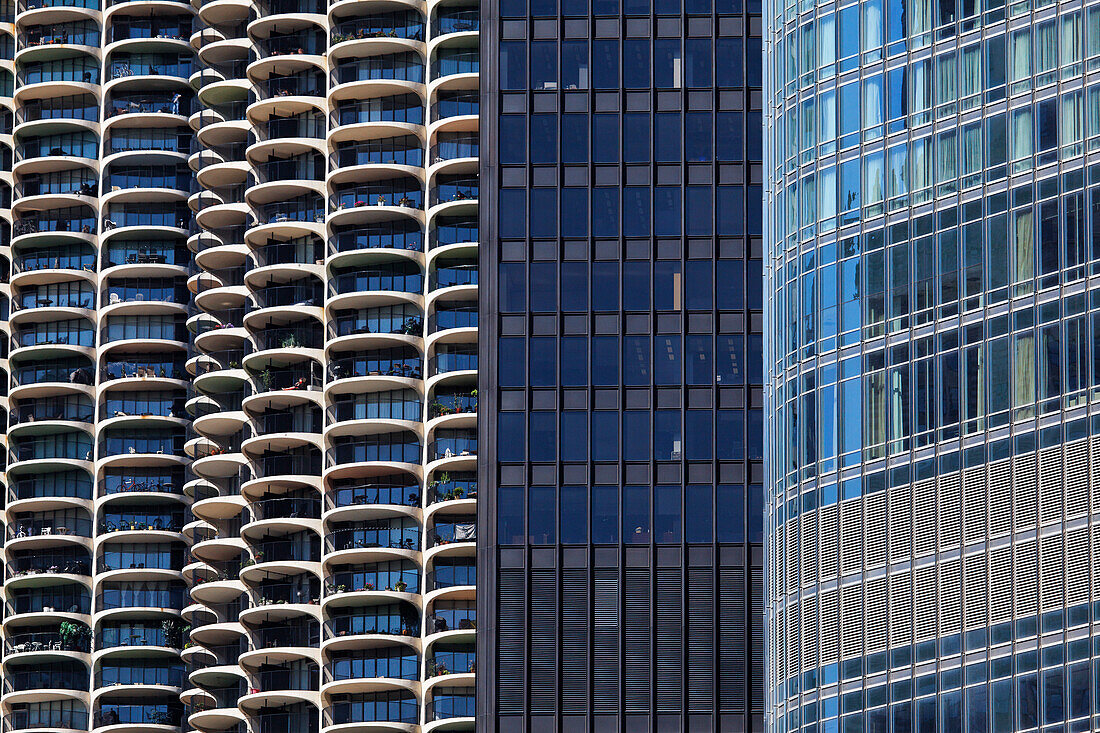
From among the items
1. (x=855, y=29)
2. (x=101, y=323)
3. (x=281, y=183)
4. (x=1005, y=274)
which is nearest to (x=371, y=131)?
(x=281, y=183)

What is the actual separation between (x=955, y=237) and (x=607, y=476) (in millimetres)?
40061

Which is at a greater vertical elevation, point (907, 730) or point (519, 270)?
point (519, 270)

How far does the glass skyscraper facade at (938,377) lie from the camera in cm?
9581

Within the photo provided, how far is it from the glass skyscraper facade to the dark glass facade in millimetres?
28246

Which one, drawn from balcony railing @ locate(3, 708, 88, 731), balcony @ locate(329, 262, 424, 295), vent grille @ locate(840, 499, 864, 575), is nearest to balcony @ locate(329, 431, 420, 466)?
balcony @ locate(329, 262, 424, 295)

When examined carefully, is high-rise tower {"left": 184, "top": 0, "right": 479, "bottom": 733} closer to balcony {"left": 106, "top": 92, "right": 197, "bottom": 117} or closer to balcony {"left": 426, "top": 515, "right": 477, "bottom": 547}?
balcony {"left": 426, "top": 515, "right": 477, "bottom": 547}

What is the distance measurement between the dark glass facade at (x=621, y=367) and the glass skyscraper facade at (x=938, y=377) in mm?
28246

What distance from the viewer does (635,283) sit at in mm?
140750

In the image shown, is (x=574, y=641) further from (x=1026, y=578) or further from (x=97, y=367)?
(x=97, y=367)

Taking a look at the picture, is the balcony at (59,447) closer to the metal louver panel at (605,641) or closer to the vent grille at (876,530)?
the metal louver panel at (605,641)

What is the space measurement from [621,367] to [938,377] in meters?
40.8

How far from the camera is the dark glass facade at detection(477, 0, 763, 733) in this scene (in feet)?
447

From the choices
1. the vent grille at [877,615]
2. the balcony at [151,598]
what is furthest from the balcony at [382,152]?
the vent grille at [877,615]

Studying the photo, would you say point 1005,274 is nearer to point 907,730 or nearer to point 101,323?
point 907,730
